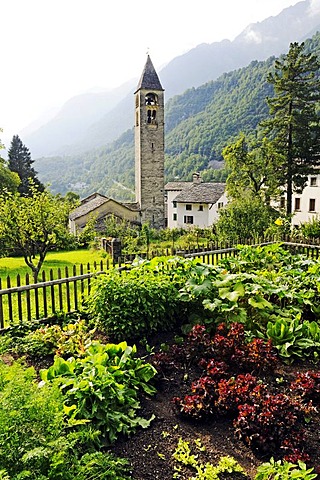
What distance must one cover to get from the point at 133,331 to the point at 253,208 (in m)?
14.1

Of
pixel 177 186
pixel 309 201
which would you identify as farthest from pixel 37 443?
pixel 177 186

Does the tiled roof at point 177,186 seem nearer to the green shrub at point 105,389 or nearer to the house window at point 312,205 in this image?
the house window at point 312,205

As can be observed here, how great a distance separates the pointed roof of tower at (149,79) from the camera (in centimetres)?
4278

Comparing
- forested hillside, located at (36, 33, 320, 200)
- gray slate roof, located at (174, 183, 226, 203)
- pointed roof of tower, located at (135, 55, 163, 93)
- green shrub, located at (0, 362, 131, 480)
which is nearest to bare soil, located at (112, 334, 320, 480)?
A: green shrub, located at (0, 362, 131, 480)

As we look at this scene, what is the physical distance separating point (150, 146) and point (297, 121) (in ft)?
63.0

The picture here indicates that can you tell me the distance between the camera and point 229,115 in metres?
85.4

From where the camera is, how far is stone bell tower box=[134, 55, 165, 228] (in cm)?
4275

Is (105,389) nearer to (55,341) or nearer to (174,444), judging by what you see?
(174,444)

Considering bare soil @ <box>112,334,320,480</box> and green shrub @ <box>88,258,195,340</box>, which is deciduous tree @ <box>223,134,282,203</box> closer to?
green shrub @ <box>88,258,195,340</box>

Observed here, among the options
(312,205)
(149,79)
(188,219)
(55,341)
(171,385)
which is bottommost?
(171,385)

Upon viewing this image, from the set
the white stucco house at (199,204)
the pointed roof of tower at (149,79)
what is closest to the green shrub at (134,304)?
the white stucco house at (199,204)

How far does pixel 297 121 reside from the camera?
27312 millimetres

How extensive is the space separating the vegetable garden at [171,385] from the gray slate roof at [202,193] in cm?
4079

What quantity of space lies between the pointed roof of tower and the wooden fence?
35.2 metres
